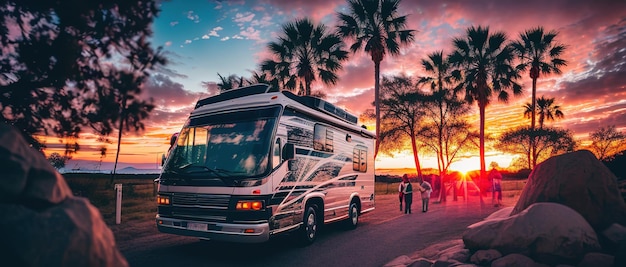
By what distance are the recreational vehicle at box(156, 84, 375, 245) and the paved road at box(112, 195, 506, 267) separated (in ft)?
1.72

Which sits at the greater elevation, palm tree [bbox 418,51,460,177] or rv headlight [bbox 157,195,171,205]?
palm tree [bbox 418,51,460,177]

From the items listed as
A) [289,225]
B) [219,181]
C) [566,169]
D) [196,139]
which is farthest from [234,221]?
[566,169]

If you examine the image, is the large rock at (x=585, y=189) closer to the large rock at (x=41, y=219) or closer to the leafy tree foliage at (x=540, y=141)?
the large rock at (x=41, y=219)

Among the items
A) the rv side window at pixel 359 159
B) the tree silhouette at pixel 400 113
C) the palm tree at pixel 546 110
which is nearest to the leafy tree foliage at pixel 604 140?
the palm tree at pixel 546 110

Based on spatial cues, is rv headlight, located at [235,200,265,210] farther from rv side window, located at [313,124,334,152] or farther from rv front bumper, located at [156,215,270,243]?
rv side window, located at [313,124,334,152]

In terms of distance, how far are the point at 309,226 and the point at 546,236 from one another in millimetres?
4861

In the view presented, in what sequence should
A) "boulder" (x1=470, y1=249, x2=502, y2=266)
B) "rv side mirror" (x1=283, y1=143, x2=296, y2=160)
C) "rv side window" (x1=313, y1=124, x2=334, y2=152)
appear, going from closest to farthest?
"boulder" (x1=470, y1=249, x2=502, y2=266)
"rv side mirror" (x1=283, y1=143, x2=296, y2=160)
"rv side window" (x1=313, y1=124, x2=334, y2=152)

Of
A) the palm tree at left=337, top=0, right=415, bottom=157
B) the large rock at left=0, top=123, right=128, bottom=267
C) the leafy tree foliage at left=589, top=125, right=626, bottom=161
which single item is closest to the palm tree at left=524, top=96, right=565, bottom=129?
the leafy tree foliage at left=589, top=125, right=626, bottom=161

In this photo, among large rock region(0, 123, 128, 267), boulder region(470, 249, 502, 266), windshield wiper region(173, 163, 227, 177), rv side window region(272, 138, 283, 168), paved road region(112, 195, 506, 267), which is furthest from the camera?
rv side window region(272, 138, 283, 168)

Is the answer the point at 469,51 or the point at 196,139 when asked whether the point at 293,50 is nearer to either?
the point at 469,51

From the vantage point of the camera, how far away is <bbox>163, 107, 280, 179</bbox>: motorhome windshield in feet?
23.5

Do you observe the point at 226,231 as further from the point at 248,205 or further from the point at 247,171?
the point at 247,171

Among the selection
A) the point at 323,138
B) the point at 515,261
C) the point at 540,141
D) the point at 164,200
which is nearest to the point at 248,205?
the point at 164,200

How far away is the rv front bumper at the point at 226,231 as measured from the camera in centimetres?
679
